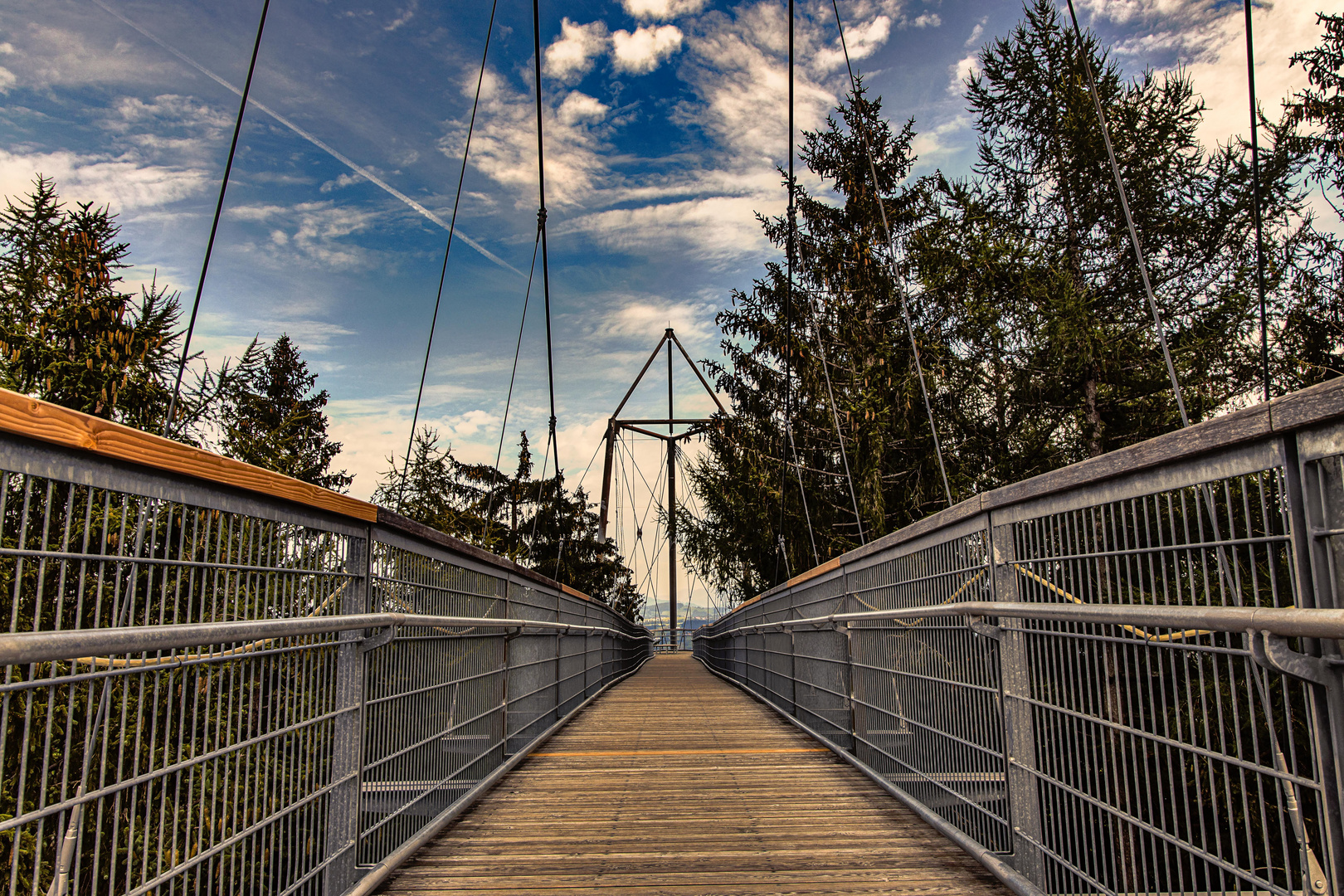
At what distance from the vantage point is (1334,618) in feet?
4.16

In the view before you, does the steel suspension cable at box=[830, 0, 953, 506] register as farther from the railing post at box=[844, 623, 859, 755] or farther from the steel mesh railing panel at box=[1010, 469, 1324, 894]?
the steel mesh railing panel at box=[1010, 469, 1324, 894]

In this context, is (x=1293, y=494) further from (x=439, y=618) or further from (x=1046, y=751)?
(x=439, y=618)

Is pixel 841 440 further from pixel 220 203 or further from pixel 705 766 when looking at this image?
pixel 220 203

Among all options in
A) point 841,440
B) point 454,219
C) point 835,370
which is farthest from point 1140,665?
point 835,370

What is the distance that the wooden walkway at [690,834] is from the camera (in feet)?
9.35

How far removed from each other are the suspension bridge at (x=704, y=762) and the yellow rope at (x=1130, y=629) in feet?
0.05

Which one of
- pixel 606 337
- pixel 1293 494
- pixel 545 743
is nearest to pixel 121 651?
pixel 1293 494

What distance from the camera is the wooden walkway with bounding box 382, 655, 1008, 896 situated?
285 cm

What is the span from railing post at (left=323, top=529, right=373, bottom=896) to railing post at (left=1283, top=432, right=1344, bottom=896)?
2.50 m

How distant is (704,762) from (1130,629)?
349 cm

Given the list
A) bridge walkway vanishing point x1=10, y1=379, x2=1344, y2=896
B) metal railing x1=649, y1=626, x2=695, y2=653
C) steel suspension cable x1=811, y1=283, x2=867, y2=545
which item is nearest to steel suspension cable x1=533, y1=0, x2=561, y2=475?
steel suspension cable x1=811, y1=283, x2=867, y2=545

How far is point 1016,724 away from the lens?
2.81m

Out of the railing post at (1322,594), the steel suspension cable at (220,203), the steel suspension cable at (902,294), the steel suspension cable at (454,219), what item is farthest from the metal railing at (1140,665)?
the steel suspension cable at (454,219)

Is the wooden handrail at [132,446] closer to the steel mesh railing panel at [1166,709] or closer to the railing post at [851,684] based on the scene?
the steel mesh railing panel at [1166,709]
